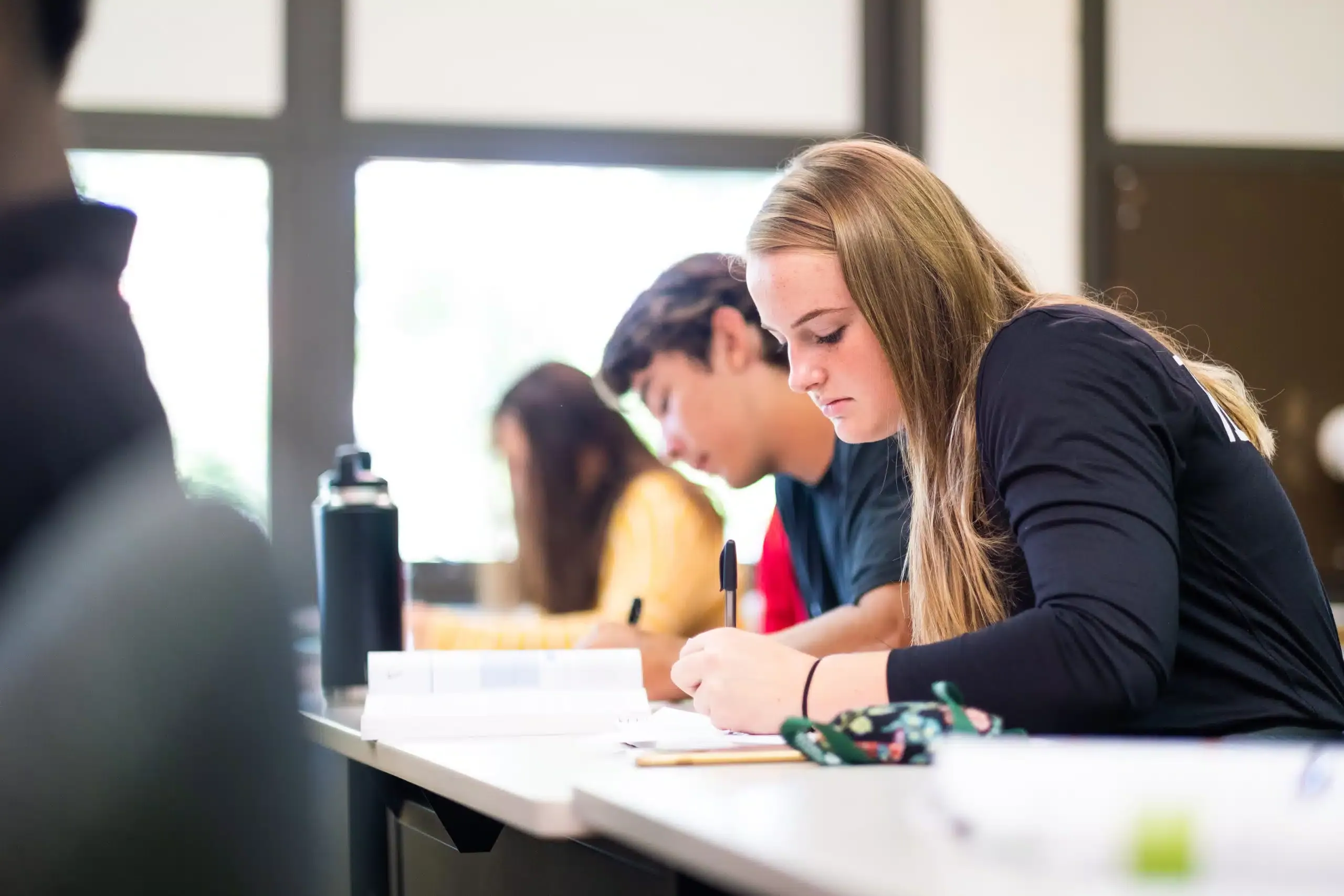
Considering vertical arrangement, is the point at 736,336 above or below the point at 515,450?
above

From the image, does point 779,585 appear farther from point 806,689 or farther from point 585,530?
point 806,689

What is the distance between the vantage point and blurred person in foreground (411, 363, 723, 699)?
225 cm

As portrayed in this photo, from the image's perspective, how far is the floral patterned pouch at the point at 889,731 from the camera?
0.95 metres

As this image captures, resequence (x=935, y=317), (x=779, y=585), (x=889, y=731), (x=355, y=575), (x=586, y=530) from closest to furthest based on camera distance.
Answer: (x=889, y=731), (x=935, y=317), (x=355, y=575), (x=779, y=585), (x=586, y=530)

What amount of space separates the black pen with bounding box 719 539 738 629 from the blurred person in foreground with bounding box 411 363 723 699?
655mm

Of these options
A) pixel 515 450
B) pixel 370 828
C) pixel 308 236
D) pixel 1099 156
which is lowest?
pixel 370 828

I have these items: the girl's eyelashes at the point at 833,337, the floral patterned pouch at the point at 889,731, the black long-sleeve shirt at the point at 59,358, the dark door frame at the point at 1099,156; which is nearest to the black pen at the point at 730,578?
the girl's eyelashes at the point at 833,337

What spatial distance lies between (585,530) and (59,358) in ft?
6.70

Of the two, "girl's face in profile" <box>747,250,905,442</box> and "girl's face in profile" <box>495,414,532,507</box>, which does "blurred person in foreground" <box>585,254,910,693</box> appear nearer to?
"girl's face in profile" <box>747,250,905,442</box>

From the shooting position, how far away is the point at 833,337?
1.41 metres

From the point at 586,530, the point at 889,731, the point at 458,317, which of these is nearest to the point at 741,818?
the point at 889,731

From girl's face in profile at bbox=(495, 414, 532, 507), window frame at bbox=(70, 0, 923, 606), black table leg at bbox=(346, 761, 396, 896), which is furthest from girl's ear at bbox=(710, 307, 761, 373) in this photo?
window frame at bbox=(70, 0, 923, 606)

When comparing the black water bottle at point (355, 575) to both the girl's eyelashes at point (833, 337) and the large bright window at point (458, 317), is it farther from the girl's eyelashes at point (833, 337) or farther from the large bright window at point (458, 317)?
the large bright window at point (458, 317)

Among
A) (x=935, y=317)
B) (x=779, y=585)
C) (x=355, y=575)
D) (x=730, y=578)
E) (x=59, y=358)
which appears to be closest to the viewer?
(x=59, y=358)
